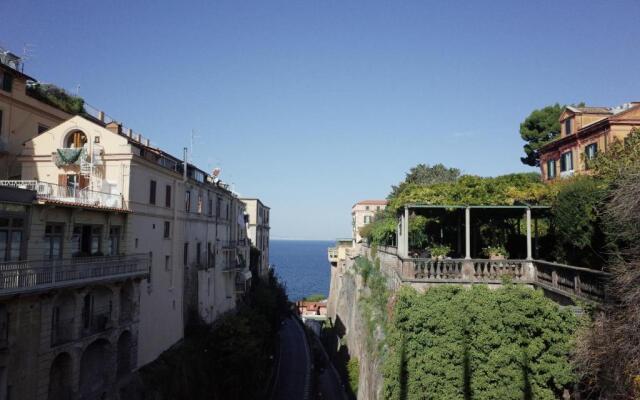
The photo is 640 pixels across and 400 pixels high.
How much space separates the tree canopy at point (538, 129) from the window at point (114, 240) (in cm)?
4545

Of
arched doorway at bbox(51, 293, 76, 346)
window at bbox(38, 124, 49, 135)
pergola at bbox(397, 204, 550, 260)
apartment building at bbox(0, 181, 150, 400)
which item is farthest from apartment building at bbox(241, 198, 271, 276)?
pergola at bbox(397, 204, 550, 260)

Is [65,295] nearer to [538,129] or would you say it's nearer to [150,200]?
[150,200]

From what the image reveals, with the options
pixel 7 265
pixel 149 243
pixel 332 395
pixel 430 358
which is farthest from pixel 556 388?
pixel 332 395

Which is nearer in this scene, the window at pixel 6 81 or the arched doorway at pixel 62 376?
the arched doorway at pixel 62 376

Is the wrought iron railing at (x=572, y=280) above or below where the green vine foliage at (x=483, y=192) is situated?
below

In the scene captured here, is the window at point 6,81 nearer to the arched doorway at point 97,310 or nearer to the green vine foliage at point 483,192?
the arched doorway at point 97,310

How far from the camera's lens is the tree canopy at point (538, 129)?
52.8m

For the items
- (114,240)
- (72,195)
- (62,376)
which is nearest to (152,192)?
(114,240)

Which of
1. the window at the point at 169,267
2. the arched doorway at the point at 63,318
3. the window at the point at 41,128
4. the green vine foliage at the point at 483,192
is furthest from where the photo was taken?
the window at the point at 169,267

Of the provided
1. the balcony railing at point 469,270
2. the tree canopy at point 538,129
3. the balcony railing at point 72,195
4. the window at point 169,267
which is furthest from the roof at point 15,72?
the tree canopy at point 538,129

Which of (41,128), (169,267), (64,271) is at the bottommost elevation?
(169,267)

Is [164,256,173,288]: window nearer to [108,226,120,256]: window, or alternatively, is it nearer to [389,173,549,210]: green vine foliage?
[108,226,120,256]: window

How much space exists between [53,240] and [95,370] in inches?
276

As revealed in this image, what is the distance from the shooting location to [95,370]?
2272 centimetres
